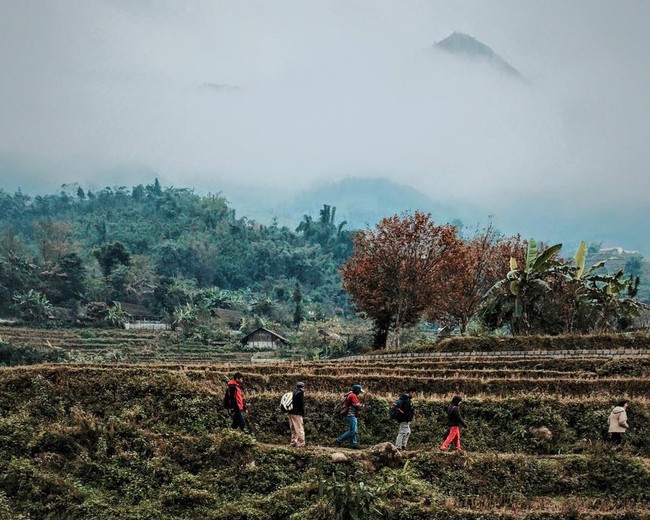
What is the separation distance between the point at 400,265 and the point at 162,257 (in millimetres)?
103937

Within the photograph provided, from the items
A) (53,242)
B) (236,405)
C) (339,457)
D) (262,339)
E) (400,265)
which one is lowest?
(262,339)

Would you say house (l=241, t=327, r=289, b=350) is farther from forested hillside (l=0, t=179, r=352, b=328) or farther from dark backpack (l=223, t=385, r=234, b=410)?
dark backpack (l=223, t=385, r=234, b=410)

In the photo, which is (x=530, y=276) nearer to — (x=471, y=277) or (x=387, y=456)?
(x=471, y=277)

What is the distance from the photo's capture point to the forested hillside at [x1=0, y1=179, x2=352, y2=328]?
301ft

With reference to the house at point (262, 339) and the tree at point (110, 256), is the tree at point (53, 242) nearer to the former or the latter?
the tree at point (110, 256)

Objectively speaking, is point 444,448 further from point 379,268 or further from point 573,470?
point 379,268

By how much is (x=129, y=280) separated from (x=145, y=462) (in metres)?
85.5

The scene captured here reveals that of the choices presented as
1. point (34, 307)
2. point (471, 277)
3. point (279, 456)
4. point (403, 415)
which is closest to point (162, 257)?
point (34, 307)

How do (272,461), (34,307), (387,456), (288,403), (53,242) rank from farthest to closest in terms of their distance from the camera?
1. (53,242)
2. (34,307)
3. (288,403)
4. (272,461)
5. (387,456)

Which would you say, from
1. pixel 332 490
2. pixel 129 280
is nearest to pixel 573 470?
pixel 332 490

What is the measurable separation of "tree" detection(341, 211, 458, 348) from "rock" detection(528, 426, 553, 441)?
2447cm

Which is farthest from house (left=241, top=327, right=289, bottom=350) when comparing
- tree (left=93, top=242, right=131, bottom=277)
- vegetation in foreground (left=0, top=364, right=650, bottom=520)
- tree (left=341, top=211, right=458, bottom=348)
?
vegetation in foreground (left=0, top=364, right=650, bottom=520)

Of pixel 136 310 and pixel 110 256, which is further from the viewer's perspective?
pixel 110 256

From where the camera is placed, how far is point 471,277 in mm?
45969
